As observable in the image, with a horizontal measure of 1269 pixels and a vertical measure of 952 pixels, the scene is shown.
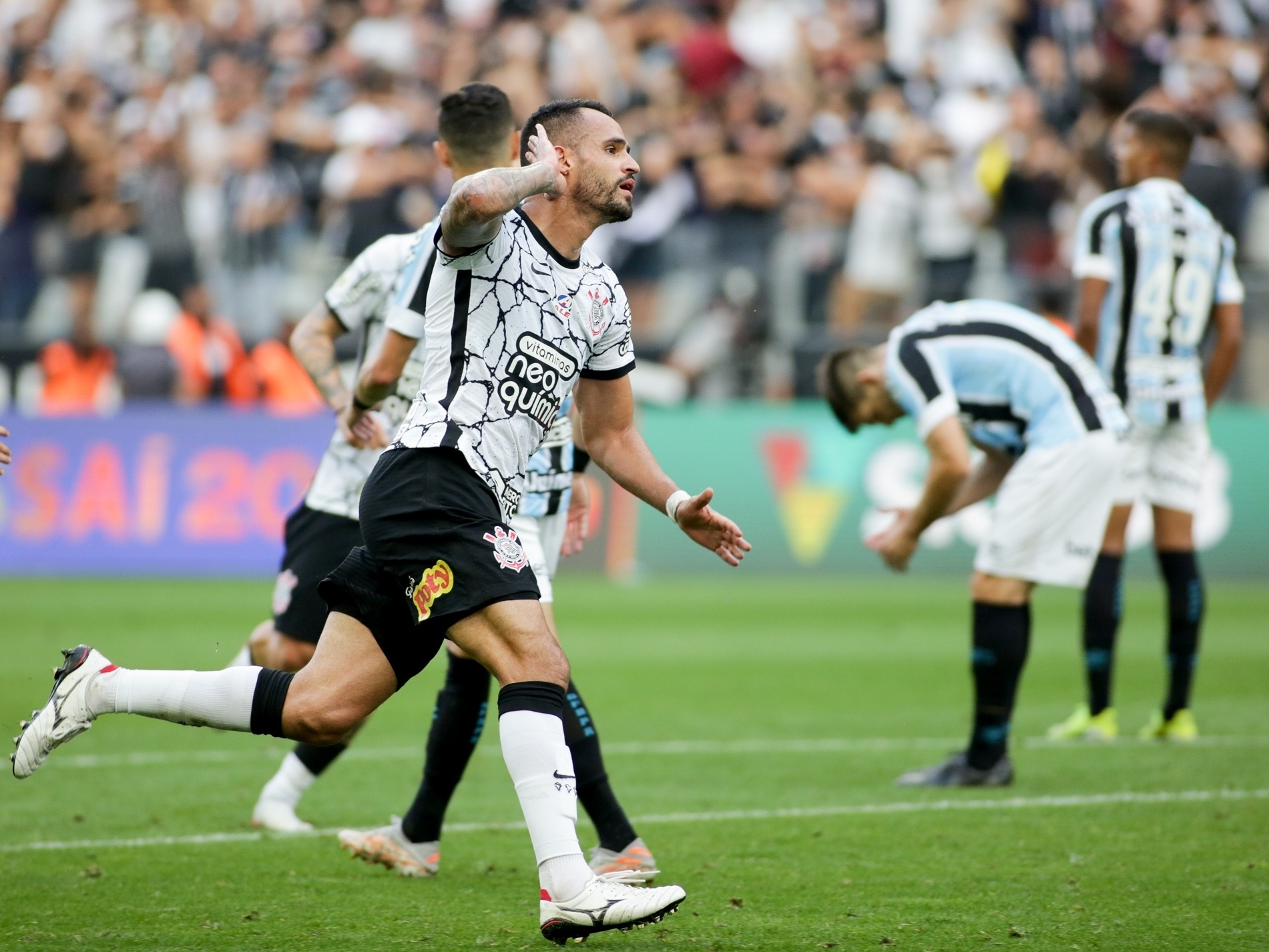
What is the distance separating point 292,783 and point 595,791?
1443 millimetres

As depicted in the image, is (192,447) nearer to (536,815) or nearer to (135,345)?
(135,345)

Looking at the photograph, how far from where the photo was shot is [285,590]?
21.0ft

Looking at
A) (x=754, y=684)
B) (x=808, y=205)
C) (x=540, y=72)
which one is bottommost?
(x=754, y=684)

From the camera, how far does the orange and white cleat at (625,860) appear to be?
539cm

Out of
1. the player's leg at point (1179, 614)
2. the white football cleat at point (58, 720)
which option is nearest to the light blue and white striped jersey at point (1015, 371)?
the player's leg at point (1179, 614)

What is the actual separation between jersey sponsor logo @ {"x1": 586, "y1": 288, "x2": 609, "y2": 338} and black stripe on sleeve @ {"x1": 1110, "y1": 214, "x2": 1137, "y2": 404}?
14.2 feet

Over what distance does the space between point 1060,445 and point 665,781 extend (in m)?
2.20

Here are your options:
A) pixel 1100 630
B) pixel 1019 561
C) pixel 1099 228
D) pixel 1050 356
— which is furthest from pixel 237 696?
pixel 1099 228

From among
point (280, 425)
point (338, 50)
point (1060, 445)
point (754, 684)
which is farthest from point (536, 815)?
point (338, 50)

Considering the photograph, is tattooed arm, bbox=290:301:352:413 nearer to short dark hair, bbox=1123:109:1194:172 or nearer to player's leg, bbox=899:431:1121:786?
player's leg, bbox=899:431:1121:786

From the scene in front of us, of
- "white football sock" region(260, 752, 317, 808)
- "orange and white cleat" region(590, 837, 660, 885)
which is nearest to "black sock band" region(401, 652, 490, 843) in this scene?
"orange and white cleat" region(590, 837, 660, 885)

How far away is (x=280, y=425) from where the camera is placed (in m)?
15.7

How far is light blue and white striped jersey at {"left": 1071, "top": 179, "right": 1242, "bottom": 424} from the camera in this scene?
27.2 feet

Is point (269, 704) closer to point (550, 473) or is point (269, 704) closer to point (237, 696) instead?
point (237, 696)
